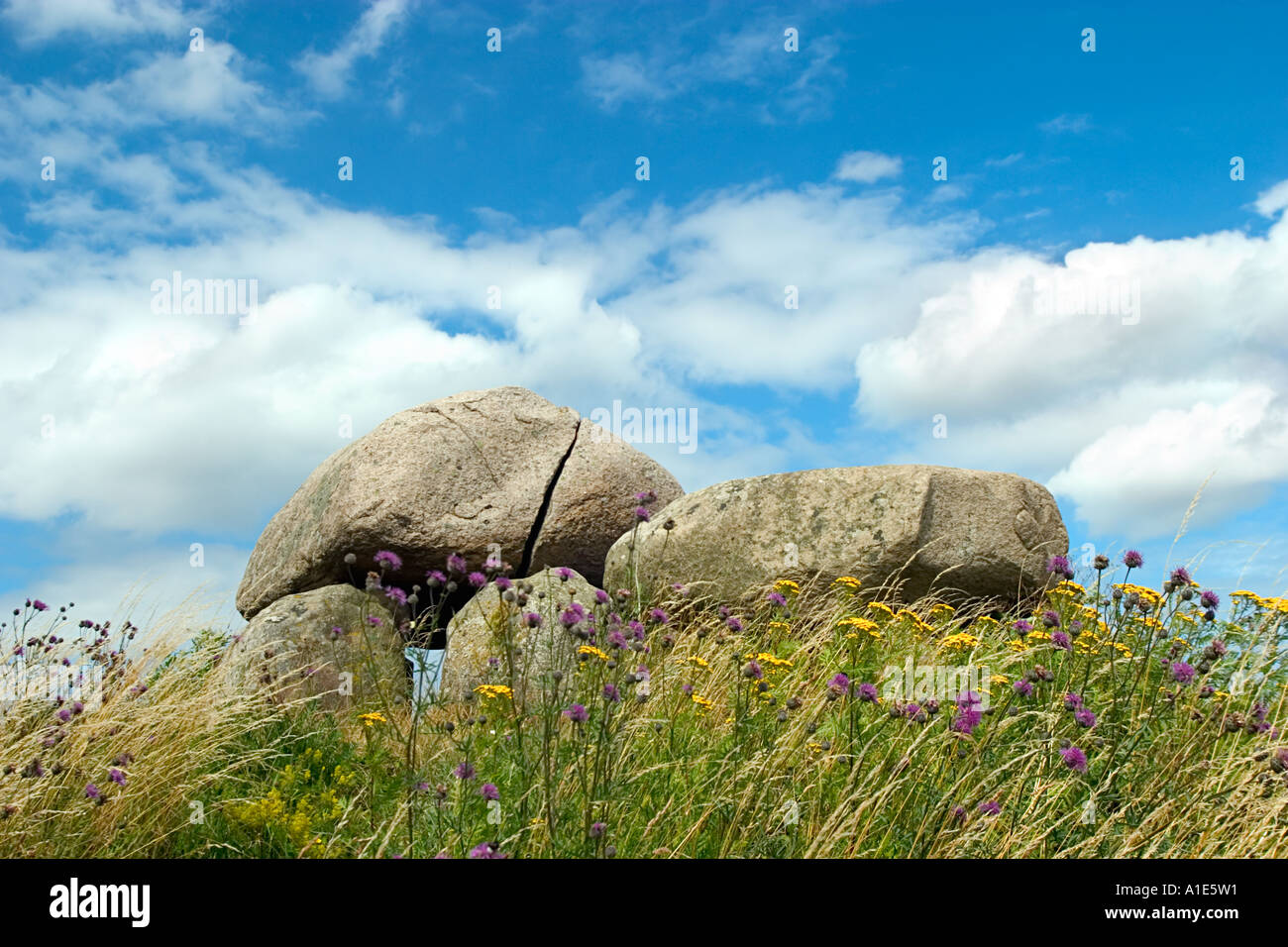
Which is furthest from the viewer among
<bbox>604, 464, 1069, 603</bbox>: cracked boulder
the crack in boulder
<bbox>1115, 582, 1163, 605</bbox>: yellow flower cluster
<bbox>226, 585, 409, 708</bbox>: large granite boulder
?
the crack in boulder

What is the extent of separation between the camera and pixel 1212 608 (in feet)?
13.9

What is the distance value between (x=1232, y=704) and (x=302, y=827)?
181 inches

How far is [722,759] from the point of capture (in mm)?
4062

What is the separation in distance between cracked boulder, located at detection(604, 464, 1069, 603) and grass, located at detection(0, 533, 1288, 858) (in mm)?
1623

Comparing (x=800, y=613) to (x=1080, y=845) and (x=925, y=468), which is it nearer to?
(x=925, y=468)

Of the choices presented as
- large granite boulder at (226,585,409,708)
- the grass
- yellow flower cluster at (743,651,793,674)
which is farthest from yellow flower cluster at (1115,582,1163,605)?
large granite boulder at (226,585,409,708)

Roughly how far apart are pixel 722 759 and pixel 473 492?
18.7ft

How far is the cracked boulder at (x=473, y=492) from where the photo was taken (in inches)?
360

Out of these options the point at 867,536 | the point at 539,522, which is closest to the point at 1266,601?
the point at 867,536

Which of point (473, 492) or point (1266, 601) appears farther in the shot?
point (473, 492)

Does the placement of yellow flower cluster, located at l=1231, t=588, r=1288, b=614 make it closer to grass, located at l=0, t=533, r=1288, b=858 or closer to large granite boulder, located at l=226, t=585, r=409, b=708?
grass, located at l=0, t=533, r=1288, b=858

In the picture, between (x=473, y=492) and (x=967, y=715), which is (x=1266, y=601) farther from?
(x=473, y=492)

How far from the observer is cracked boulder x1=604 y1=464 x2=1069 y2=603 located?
25.7 ft
